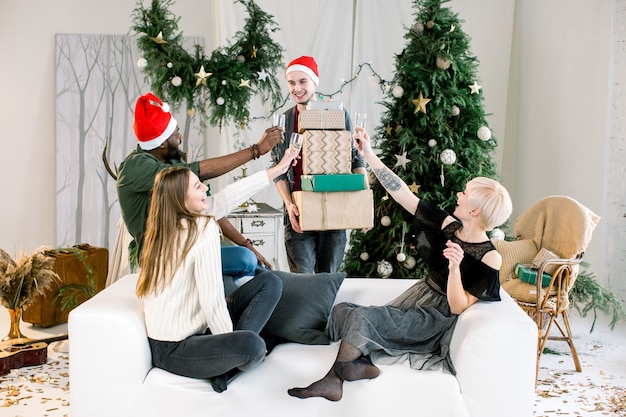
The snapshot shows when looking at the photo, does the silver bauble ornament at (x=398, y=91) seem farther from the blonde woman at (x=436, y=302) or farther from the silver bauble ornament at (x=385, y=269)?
the blonde woman at (x=436, y=302)

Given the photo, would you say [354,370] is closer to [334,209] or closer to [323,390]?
[323,390]

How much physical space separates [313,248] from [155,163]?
112cm

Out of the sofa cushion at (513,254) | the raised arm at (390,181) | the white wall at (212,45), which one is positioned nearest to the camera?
the raised arm at (390,181)

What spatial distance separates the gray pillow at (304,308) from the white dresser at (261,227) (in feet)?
6.20

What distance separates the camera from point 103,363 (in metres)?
2.90

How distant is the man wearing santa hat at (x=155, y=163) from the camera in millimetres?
3186

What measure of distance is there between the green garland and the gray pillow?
6.62 feet

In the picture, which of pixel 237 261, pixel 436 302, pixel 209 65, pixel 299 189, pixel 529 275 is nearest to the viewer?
pixel 436 302

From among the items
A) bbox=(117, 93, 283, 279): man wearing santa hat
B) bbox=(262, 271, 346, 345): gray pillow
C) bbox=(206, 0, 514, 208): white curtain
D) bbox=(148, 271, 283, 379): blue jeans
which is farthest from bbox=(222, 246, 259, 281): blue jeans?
bbox=(206, 0, 514, 208): white curtain

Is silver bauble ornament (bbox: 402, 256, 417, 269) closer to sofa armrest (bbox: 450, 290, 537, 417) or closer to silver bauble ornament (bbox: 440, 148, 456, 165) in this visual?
silver bauble ornament (bbox: 440, 148, 456, 165)

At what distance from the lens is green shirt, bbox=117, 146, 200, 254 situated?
3166 mm

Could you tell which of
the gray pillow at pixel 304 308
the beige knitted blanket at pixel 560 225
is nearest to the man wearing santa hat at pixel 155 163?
the gray pillow at pixel 304 308

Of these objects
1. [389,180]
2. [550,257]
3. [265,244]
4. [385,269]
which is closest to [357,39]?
[265,244]

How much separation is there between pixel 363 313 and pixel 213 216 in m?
0.76
